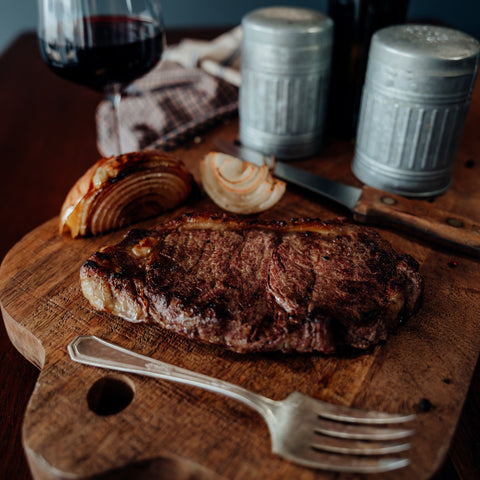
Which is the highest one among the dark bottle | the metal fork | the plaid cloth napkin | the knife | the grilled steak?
the dark bottle

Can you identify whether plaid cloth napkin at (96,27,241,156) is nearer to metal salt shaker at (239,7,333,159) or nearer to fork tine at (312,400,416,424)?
metal salt shaker at (239,7,333,159)

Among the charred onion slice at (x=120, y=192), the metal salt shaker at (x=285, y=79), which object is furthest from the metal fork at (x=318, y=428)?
the metal salt shaker at (x=285, y=79)

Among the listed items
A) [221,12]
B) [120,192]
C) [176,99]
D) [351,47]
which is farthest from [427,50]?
[221,12]

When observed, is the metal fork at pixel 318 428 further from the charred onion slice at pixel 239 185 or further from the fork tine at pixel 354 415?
the charred onion slice at pixel 239 185

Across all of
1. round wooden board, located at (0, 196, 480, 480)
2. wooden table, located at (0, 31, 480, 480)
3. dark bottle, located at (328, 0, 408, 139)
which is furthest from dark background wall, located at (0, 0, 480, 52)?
round wooden board, located at (0, 196, 480, 480)

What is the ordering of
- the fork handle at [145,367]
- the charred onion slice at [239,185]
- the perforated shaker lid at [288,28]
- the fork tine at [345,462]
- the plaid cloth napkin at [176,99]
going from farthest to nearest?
the plaid cloth napkin at [176,99] → the perforated shaker lid at [288,28] → the charred onion slice at [239,185] → the fork handle at [145,367] → the fork tine at [345,462]

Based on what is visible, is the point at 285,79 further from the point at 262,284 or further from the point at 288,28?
the point at 262,284
